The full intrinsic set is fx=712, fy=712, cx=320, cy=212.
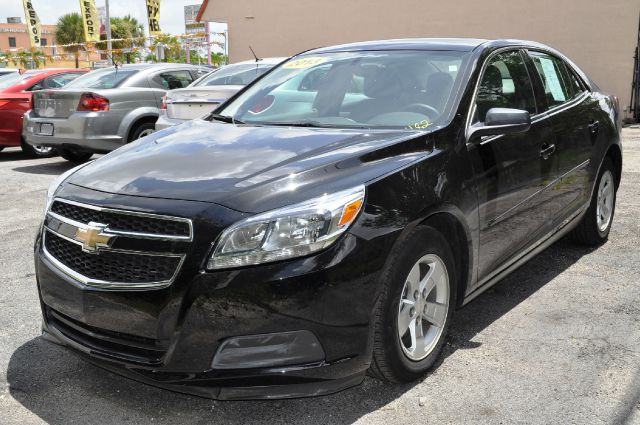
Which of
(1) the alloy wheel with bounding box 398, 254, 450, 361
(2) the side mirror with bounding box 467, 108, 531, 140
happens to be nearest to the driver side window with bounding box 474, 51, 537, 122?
(2) the side mirror with bounding box 467, 108, 531, 140

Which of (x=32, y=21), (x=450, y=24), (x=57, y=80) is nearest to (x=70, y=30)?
(x=32, y=21)

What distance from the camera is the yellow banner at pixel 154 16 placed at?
31.9 meters

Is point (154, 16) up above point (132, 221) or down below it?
above

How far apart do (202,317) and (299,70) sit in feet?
7.74

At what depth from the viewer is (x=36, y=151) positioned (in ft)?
39.5

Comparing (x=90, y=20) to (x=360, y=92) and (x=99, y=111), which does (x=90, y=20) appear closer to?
(x=99, y=111)

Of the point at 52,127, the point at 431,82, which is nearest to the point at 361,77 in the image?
the point at 431,82

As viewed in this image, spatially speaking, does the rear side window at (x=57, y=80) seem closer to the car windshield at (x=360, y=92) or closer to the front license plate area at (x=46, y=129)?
the front license plate area at (x=46, y=129)

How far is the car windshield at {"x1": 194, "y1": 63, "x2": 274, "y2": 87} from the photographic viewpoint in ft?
31.0

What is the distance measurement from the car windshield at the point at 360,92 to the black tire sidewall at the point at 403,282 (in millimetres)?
683

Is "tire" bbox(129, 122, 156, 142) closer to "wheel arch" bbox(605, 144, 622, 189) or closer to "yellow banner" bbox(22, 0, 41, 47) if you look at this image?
"wheel arch" bbox(605, 144, 622, 189)

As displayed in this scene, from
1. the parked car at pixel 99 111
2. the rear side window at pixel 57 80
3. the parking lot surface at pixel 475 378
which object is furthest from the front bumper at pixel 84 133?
the parking lot surface at pixel 475 378

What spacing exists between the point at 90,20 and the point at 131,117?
2700 centimetres

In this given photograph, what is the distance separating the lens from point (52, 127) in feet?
32.6
